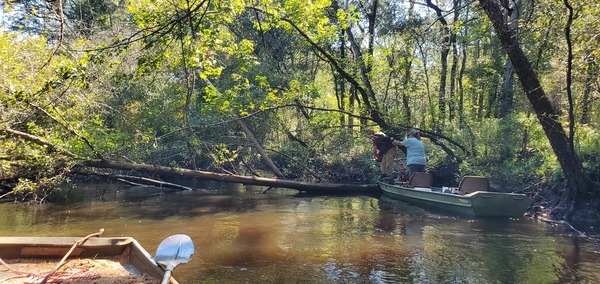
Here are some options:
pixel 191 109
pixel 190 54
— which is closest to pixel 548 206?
pixel 190 54

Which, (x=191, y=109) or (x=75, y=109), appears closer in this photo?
(x=75, y=109)

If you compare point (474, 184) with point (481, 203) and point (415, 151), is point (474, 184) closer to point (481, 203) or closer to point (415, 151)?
point (481, 203)

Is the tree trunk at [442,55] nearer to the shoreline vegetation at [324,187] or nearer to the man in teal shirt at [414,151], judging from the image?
the man in teal shirt at [414,151]

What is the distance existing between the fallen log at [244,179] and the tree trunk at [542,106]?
22.6 ft

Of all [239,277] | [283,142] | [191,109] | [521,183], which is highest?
[191,109]

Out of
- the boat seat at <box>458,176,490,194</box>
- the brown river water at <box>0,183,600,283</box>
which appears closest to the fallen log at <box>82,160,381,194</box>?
the brown river water at <box>0,183,600,283</box>

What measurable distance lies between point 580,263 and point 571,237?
2.15 meters

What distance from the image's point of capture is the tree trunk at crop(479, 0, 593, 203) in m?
9.38

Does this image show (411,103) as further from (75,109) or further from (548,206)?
(75,109)

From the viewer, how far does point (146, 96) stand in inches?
687

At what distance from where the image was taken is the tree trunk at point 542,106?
30.8ft

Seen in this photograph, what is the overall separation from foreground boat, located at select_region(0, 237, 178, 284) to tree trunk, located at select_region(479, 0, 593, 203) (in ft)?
27.8

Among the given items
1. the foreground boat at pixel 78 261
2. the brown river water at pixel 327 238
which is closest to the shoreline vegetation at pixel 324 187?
the brown river water at pixel 327 238

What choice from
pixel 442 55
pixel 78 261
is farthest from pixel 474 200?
pixel 442 55
